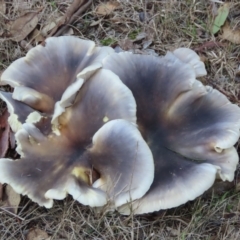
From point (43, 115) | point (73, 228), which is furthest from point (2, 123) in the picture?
point (73, 228)

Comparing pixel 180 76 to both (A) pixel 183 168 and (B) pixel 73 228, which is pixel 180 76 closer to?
(A) pixel 183 168

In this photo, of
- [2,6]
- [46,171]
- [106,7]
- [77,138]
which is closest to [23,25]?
[2,6]

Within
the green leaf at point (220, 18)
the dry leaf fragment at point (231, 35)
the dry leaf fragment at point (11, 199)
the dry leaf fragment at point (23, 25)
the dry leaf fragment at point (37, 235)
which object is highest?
the dry leaf fragment at point (23, 25)

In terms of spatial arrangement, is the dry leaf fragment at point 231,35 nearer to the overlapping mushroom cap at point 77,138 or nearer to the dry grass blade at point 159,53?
the dry grass blade at point 159,53

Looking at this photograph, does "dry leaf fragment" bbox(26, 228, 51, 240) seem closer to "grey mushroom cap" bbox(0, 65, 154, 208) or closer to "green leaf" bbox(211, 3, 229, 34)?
"grey mushroom cap" bbox(0, 65, 154, 208)

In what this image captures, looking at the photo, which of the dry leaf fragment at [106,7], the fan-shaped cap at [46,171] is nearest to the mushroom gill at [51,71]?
the fan-shaped cap at [46,171]

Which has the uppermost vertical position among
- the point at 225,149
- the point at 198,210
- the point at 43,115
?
the point at 43,115

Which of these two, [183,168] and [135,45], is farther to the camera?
[135,45]
